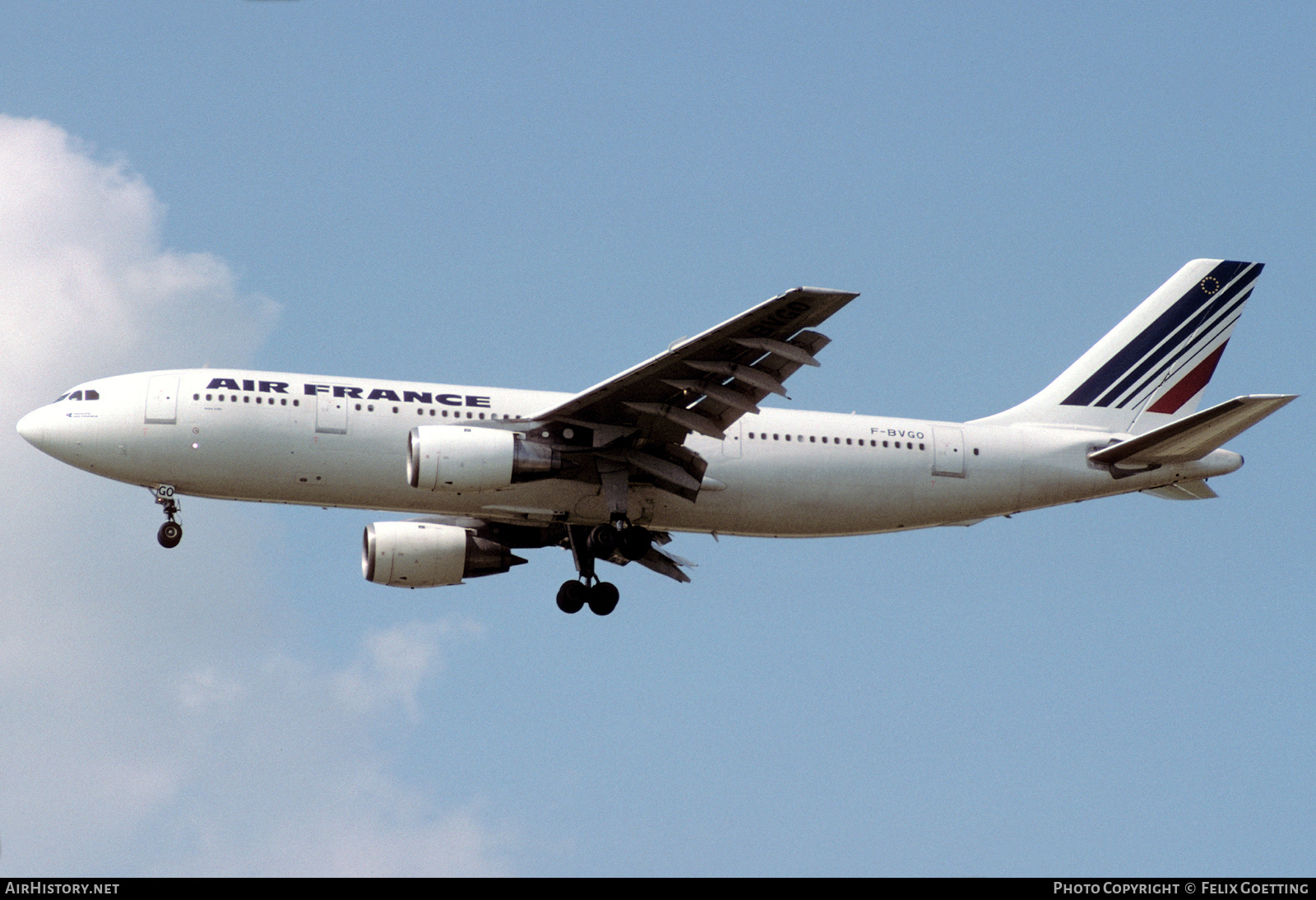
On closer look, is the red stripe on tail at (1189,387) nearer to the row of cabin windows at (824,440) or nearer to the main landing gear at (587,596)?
the row of cabin windows at (824,440)

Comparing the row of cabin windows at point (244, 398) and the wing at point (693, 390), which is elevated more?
the row of cabin windows at point (244, 398)

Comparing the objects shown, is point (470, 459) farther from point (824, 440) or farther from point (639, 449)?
point (824, 440)

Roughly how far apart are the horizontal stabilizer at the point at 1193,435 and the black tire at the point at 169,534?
2055cm

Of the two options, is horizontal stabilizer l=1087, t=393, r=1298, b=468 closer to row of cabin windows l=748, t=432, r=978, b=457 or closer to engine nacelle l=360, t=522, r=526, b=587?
row of cabin windows l=748, t=432, r=978, b=457

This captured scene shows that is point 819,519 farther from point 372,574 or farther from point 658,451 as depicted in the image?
point 372,574

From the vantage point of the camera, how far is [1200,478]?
1548 inches

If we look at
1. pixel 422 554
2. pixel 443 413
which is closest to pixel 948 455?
pixel 443 413

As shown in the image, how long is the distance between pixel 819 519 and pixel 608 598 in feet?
17.4

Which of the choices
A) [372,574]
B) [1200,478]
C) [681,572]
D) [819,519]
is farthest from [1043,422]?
[372,574]

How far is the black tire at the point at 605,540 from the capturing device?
3741 cm

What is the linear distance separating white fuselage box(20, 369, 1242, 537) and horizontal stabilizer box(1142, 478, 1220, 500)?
0.28m

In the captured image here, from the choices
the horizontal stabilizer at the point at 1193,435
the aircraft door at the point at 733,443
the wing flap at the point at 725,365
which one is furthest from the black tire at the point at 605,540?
the horizontal stabilizer at the point at 1193,435

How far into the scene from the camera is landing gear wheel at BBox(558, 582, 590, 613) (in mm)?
39750

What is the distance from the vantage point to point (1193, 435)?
37781 millimetres
